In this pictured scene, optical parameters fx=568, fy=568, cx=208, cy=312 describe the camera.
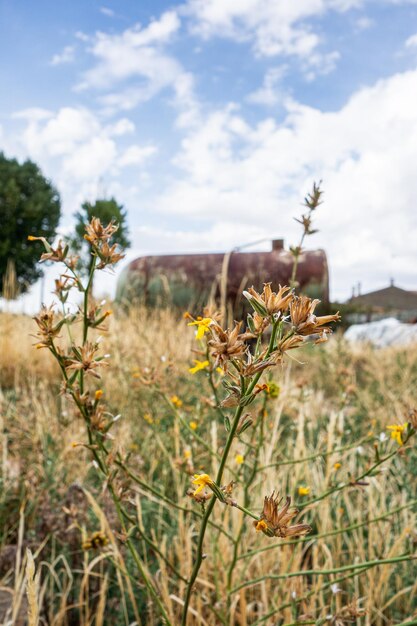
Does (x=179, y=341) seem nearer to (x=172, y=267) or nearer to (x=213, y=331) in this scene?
(x=172, y=267)

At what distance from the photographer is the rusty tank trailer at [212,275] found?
26.8 ft

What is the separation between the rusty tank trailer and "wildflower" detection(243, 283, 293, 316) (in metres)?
7.11

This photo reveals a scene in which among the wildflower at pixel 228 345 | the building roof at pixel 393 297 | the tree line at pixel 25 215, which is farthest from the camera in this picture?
the building roof at pixel 393 297

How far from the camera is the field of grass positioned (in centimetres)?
131

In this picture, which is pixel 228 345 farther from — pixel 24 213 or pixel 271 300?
pixel 24 213

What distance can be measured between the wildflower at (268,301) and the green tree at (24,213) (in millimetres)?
26261

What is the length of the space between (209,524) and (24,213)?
2742 centimetres

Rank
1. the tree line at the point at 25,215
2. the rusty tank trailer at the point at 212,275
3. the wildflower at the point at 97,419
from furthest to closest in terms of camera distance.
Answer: the tree line at the point at 25,215, the rusty tank trailer at the point at 212,275, the wildflower at the point at 97,419

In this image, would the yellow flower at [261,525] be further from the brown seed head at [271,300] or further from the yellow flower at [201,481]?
the brown seed head at [271,300]

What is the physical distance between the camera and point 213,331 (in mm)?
586

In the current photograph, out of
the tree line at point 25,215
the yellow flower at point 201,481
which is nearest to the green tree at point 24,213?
the tree line at point 25,215

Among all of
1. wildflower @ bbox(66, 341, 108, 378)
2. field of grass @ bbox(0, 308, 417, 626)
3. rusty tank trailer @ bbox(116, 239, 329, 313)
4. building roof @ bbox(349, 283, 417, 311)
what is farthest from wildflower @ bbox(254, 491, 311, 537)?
building roof @ bbox(349, 283, 417, 311)

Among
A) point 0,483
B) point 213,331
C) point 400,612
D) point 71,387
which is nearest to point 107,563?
point 0,483

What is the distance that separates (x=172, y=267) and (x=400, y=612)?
23.9 feet
